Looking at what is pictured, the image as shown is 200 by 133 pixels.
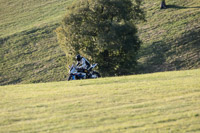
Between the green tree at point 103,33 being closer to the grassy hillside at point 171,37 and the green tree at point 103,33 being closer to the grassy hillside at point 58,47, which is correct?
the grassy hillside at point 58,47

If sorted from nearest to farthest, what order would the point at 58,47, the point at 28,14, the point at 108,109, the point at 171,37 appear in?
the point at 108,109, the point at 171,37, the point at 58,47, the point at 28,14

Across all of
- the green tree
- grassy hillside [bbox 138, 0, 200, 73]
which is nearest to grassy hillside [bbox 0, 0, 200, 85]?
grassy hillside [bbox 138, 0, 200, 73]

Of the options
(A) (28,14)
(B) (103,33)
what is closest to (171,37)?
(B) (103,33)

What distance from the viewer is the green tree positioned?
3066 centimetres

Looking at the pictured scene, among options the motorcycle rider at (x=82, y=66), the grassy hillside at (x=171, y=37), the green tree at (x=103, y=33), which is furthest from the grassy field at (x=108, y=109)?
the grassy hillside at (x=171, y=37)

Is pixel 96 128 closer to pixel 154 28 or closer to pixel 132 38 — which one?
pixel 132 38

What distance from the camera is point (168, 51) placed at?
130 ft

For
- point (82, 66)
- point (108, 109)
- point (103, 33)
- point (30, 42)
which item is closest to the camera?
point (108, 109)

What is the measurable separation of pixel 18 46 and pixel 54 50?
22.6 ft

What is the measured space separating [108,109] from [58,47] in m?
36.4

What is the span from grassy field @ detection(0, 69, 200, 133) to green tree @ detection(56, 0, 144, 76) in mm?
12413

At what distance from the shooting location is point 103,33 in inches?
1212

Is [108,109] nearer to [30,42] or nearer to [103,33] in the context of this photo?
[103,33]

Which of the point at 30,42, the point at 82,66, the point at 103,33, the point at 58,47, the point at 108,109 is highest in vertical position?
the point at 30,42
